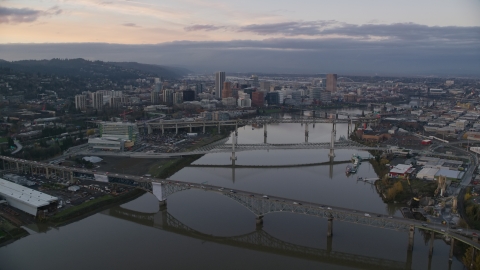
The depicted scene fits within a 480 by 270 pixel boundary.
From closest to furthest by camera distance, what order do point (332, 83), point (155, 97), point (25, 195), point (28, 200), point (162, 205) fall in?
point (28, 200) → point (25, 195) → point (162, 205) → point (155, 97) → point (332, 83)

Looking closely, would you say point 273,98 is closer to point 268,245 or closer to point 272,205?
point 272,205

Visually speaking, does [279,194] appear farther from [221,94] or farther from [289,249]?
[221,94]

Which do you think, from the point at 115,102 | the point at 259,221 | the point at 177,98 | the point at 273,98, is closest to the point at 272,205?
the point at 259,221

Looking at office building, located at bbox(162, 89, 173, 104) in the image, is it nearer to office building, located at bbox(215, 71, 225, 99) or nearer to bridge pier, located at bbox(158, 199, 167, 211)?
office building, located at bbox(215, 71, 225, 99)

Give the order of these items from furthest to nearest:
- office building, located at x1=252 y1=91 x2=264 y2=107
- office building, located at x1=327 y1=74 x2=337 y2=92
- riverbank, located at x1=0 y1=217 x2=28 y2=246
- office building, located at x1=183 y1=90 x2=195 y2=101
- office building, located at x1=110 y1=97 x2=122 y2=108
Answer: office building, located at x1=327 y1=74 x2=337 y2=92 → office building, located at x1=252 y1=91 x2=264 y2=107 → office building, located at x1=183 y1=90 x2=195 y2=101 → office building, located at x1=110 y1=97 x2=122 y2=108 → riverbank, located at x1=0 y1=217 x2=28 y2=246

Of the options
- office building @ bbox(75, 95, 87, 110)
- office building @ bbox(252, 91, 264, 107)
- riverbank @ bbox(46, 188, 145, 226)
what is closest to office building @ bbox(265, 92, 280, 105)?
office building @ bbox(252, 91, 264, 107)
